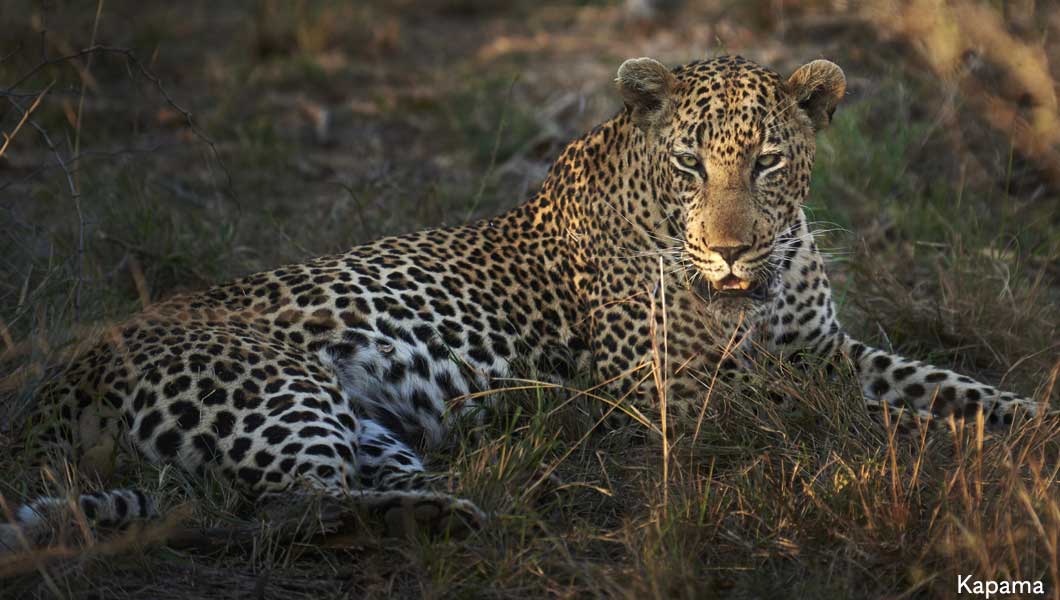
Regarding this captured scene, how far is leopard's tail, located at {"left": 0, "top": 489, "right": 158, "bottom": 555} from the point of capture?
13.6 ft

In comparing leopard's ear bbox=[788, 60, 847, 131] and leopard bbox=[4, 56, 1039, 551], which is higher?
leopard's ear bbox=[788, 60, 847, 131]

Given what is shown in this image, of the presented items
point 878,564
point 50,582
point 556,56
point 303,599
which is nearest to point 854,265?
point 878,564

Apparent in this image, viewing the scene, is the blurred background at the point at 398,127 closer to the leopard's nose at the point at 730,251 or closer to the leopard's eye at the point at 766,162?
the leopard's eye at the point at 766,162

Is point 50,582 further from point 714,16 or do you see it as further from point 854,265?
point 714,16

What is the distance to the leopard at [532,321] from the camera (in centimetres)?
498

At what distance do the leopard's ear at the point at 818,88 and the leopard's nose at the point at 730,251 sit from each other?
0.78 meters

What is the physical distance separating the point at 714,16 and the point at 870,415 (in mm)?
8243

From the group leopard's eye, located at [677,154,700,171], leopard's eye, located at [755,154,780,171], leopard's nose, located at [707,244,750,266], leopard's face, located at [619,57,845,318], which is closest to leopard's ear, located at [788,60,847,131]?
leopard's face, located at [619,57,845,318]

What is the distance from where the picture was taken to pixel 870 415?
529 cm

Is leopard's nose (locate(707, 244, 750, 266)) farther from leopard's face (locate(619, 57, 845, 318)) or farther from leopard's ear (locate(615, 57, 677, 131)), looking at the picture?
leopard's ear (locate(615, 57, 677, 131))

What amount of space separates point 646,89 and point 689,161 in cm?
41

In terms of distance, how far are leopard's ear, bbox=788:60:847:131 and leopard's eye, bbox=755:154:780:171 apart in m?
0.31

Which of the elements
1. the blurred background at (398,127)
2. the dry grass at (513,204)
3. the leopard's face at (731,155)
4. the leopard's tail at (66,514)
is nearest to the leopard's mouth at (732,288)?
the leopard's face at (731,155)

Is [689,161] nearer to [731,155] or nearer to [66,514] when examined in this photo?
[731,155]
